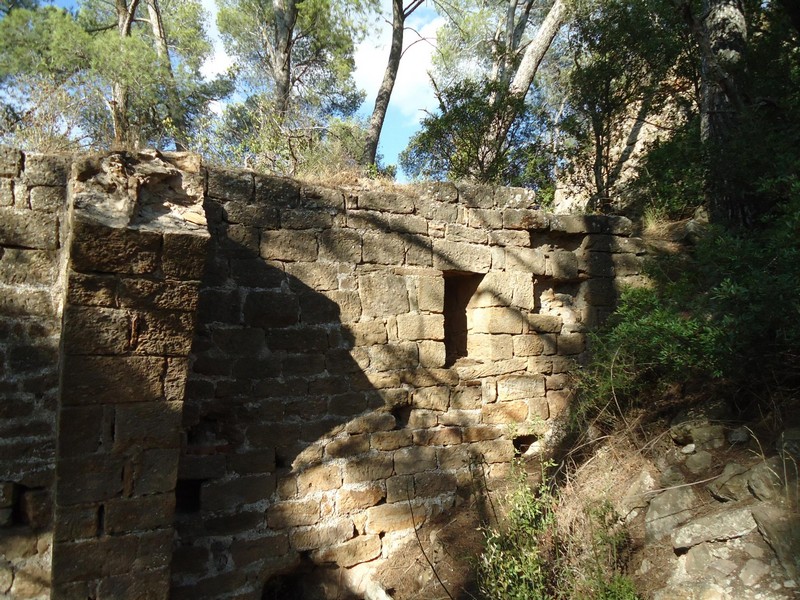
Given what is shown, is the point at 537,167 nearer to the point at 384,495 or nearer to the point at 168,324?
the point at 384,495

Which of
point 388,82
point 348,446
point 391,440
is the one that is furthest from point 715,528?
point 388,82

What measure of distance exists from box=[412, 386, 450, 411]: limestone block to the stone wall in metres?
0.02

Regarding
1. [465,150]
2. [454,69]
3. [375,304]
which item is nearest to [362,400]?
[375,304]

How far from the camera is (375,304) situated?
4410 mm

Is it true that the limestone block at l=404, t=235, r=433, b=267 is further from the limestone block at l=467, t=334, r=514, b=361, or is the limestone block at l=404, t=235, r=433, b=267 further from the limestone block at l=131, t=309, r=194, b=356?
the limestone block at l=131, t=309, r=194, b=356

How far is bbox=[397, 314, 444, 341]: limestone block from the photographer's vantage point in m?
4.51

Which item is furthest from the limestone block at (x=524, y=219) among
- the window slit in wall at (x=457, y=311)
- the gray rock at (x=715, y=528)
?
the gray rock at (x=715, y=528)

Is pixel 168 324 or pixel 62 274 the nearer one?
pixel 168 324

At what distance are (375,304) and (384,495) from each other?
4.82ft

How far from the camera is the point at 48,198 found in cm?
344

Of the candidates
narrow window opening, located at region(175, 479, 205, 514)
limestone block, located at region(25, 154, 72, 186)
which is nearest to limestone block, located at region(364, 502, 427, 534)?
narrow window opening, located at region(175, 479, 205, 514)

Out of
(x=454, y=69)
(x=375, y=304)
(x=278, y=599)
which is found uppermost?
(x=454, y=69)

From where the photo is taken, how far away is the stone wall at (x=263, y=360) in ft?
9.63

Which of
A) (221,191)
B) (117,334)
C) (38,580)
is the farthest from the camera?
(221,191)
